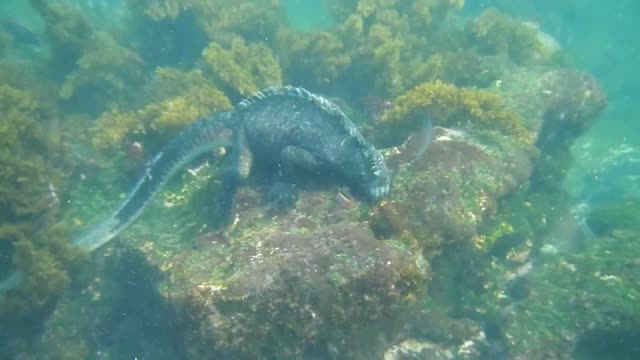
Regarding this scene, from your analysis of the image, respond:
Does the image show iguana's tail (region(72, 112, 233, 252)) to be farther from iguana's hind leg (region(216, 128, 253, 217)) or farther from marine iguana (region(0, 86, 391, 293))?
iguana's hind leg (region(216, 128, 253, 217))

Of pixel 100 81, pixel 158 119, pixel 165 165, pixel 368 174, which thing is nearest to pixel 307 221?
pixel 368 174

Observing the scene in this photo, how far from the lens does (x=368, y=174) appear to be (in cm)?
646

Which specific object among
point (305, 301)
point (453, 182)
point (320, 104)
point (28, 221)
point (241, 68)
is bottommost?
point (305, 301)

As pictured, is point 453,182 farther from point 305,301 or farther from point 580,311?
point 305,301

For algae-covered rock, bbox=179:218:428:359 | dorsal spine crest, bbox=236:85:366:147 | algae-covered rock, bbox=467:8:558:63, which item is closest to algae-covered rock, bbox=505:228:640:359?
algae-covered rock, bbox=179:218:428:359

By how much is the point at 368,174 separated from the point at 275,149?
5.16ft

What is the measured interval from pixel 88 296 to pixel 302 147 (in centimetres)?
425

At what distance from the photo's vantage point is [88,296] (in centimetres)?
745

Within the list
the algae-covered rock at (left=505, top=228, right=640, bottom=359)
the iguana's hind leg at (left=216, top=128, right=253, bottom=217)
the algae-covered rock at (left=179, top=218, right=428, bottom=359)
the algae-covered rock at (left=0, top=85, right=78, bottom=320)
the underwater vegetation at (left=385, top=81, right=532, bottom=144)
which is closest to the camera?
the algae-covered rock at (left=179, top=218, right=428, bottom=359)

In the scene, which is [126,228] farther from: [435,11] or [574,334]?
[435,11]

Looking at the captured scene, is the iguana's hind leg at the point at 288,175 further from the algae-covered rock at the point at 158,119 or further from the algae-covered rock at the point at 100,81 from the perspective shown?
the algae-covered rock at the point at 100,81

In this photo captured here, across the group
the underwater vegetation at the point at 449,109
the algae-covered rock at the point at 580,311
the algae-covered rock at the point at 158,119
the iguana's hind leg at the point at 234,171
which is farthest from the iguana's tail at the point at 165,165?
the algae-covered rock at the point at 580,311

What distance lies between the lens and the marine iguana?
6.53 meters

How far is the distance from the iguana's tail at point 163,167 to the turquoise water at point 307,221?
26mm
